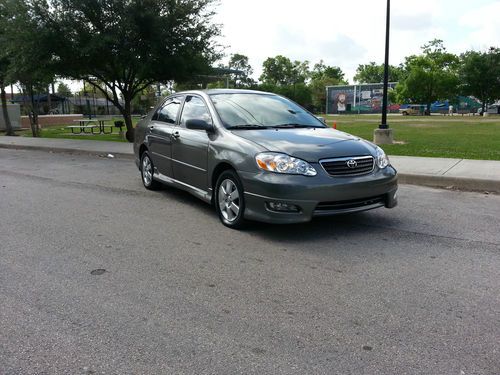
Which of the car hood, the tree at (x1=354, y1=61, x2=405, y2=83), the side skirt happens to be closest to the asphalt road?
the side skirt

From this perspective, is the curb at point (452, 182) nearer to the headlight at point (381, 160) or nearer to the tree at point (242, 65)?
the headlight at point (381, 160)

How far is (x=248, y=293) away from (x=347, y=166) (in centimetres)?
203

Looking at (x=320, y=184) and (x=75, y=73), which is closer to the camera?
(x=320, y=184)

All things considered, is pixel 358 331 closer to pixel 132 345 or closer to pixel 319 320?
pixel 319 320

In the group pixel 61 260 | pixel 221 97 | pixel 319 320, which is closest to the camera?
pixel 319 320

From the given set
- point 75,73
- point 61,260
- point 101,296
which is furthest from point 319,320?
point 75,73

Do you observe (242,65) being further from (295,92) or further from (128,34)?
(128,34)

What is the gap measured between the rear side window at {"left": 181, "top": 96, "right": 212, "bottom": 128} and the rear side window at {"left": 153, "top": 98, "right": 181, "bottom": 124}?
25cm

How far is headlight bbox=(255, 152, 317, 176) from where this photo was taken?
4980 millimetres

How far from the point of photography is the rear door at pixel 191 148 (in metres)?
6.14

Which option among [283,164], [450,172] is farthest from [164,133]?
[450,172]

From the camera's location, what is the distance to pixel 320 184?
4.91 m

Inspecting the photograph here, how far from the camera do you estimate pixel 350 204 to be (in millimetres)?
5168

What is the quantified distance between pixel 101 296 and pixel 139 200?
3770 mm
